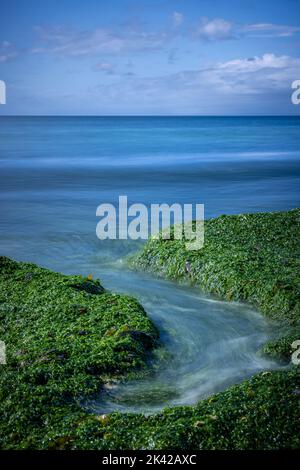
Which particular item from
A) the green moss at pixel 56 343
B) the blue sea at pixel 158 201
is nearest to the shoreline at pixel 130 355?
the green moss at pixel 56 343

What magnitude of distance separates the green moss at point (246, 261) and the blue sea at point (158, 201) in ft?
1.22

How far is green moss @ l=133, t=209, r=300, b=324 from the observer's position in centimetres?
1068

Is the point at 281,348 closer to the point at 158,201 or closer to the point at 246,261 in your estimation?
the point at 246,261

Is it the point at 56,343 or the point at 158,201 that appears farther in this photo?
the point at 158,201

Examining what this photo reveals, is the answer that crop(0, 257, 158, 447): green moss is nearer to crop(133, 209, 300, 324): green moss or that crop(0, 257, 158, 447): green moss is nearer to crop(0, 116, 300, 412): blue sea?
crop(0, 116, 300, 412): blue sea

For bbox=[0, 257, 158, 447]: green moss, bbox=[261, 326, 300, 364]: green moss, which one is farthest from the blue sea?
bbox=[0, 257, 158, 447]: green moss

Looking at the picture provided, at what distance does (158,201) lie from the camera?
24.0m

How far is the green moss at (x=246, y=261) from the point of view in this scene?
10.7 metres

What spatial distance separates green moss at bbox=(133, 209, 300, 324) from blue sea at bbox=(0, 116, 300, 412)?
37 cm

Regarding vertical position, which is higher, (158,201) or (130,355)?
(158,201)

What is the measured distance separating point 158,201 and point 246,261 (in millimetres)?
12071

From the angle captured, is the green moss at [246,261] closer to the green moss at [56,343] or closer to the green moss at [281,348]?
the green moss at [281,348]

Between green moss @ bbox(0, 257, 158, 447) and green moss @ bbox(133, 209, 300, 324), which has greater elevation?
green moss @ bbox(133, 209, 300, 324)

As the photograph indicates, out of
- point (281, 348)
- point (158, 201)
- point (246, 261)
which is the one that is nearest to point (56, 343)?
point (281, 348)
